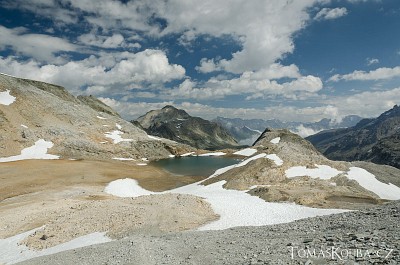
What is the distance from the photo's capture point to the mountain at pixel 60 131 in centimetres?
10444

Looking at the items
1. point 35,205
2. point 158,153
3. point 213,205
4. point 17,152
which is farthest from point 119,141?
point 213,205

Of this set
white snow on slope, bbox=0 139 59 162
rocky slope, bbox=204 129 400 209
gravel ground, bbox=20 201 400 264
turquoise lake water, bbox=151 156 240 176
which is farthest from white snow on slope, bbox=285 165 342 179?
white snow on slope, bbox=0 139 59 162

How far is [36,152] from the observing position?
9919cm

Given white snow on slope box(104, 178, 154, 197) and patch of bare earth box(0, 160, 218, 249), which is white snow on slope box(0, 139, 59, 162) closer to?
patch of bare earth box(0, 160, 218, 249)

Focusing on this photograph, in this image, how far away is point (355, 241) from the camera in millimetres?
16109

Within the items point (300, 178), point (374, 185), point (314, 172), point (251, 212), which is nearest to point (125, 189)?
point (300, 178)

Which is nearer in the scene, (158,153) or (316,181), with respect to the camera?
(316,181)

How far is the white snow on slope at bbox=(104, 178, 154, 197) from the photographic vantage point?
5656cm

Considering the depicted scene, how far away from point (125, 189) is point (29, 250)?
32341 mm

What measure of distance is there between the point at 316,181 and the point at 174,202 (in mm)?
27590

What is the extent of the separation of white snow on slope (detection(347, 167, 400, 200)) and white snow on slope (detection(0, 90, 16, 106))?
118m

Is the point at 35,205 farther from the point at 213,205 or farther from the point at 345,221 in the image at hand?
the point at 345,221

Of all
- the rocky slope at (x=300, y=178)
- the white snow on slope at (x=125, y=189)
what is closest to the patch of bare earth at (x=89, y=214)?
the white snow on slope at (x=125, y=189)

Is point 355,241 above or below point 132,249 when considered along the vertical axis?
above
